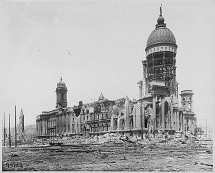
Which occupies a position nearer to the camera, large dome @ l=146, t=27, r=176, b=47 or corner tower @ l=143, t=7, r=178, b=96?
large dome @ l=146, t=27, r=176, b=47

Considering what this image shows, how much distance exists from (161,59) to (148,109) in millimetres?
13874

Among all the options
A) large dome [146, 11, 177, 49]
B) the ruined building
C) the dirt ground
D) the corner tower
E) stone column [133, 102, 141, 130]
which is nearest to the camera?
the dirt ground

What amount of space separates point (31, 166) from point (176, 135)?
91.4ft

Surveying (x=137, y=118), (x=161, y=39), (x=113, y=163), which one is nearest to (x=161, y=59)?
(x=161, y=39)

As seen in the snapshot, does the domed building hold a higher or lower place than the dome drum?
lower

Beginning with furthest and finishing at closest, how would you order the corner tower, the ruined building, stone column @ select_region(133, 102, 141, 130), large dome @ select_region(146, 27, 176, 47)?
the corner tower
large dome @ select_region(146, 27, 176, 47)
the ruined building
stone column @ select_region(133, 102, 141, 130)

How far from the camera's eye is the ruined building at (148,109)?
5072 cm

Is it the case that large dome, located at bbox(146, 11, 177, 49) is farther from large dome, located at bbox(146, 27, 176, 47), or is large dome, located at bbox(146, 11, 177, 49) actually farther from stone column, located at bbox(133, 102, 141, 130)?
stone column, located at bbox(133, 102, 141, 130)

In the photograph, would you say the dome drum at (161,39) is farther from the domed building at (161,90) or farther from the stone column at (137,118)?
the stone column at (137,118)

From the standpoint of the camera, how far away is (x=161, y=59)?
6109cm

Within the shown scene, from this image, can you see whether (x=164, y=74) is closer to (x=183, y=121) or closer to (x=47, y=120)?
(x=183, y=121)

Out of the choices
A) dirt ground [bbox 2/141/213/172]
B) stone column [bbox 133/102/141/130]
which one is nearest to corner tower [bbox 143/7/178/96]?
stone column [bbox 133/102/141/130]

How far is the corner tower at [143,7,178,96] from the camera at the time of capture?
58531 mm

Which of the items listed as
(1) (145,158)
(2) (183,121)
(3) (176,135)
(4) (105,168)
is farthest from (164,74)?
(4) (105,168)
